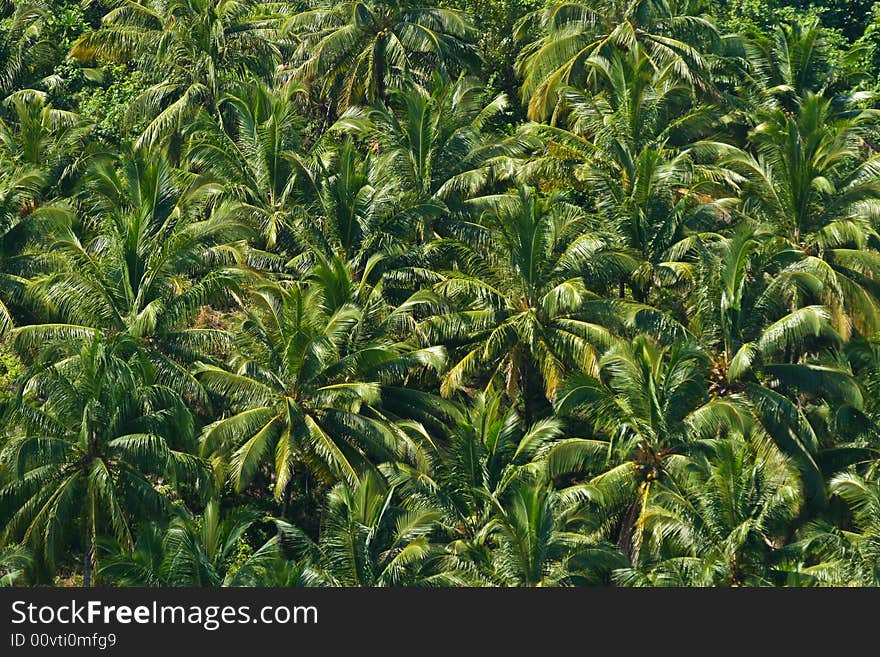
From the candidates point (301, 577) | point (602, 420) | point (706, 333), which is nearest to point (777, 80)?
point (706, 333)

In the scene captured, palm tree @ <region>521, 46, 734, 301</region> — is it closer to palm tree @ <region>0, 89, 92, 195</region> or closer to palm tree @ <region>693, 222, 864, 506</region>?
palm tree @ <region>693, 222, 864, 506</region>

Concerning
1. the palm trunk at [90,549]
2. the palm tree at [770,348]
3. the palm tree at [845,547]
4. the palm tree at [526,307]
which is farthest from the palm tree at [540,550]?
the palm trunk at [90,549]

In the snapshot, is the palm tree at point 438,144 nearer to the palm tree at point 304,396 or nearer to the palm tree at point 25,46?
the palm tree at point 304,396

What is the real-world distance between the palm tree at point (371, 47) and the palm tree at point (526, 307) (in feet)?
25.7

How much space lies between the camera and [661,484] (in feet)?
78.5

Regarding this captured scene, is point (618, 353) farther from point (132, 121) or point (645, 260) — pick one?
point (132, 121)

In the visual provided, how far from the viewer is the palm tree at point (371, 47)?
117ft

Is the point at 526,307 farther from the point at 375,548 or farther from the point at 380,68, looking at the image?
the point at 380,68

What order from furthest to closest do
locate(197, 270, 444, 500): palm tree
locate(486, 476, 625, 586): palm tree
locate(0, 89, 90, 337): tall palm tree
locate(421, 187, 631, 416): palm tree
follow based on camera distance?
locate(0, 89, 90, 337): tall palm tree < locate(421, 187, 631, 416): palm tree < locate(197, 270, 444, 500): palm tree < locate(486, 476, 625, 586): palm tree

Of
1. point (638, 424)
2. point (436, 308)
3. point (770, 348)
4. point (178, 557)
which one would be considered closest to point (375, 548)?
point (178, 557)

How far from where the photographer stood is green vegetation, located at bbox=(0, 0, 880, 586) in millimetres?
22297

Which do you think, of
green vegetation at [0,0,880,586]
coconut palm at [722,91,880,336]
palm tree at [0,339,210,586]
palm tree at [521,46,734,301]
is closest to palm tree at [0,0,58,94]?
green vegetation at [0,0,880,586]

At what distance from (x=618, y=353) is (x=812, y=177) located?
22.8 ft

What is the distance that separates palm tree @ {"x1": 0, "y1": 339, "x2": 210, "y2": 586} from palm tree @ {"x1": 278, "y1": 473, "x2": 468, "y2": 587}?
8.36 feet
